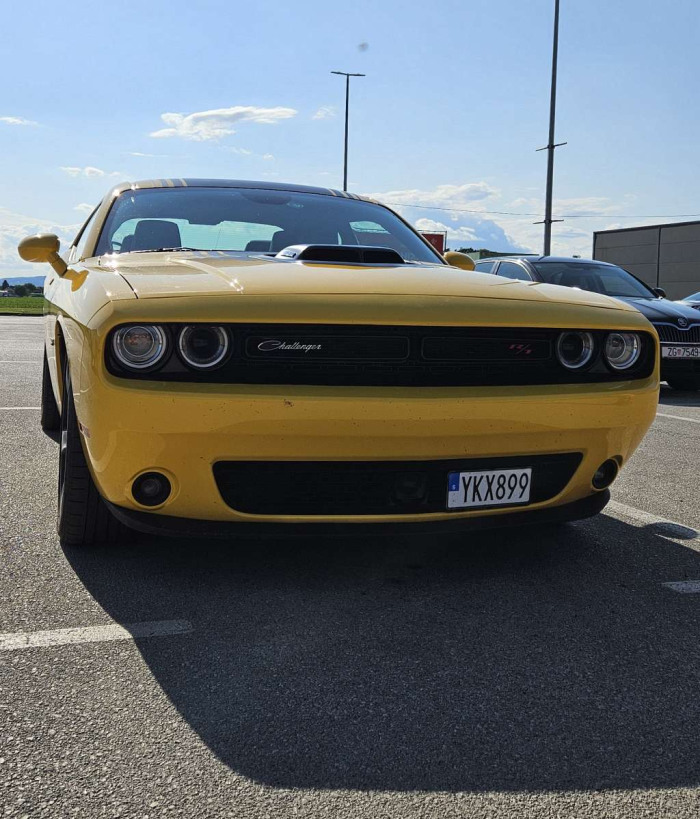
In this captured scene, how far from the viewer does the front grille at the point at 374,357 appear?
8.10 feet

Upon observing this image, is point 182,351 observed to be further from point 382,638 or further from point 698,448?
point 698,448

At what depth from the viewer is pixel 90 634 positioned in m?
2.40

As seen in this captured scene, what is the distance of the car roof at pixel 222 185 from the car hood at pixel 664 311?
5.10m

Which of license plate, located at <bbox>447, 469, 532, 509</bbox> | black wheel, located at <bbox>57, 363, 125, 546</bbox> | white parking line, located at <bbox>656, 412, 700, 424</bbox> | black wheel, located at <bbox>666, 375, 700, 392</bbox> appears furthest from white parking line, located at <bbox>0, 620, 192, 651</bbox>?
black wheel, located at <bbox>666, 375, 700, 392</bbox>

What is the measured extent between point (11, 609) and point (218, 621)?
62 cm

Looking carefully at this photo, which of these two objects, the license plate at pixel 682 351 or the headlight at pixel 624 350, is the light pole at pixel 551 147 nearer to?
the license plate at pixel 682 351

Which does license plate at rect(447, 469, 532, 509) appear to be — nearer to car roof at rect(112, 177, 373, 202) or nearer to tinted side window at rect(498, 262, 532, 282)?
car roof at rect(112, 177, 373, 202)

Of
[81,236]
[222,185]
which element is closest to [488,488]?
[222,185]

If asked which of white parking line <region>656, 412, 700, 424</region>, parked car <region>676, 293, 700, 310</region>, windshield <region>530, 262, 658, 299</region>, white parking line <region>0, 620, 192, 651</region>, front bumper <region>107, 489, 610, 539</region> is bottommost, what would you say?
white parking line <region>0, 620, 192, 651</region>

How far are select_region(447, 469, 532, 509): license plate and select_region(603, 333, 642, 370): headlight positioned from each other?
20.5 inches

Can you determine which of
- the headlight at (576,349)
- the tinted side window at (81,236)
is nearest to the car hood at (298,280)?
the headlight at (576,349)

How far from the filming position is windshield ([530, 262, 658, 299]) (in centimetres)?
952

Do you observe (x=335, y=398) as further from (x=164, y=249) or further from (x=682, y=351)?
(x=682, y=351)

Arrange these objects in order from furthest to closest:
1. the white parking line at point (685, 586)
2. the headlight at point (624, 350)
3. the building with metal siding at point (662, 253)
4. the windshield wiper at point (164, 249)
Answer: the building with metal siding at point (662, 253) → the windshield wiper at point (164, 249) → the headlight at point (624, 350) → the white parking line at point (685, 586)
